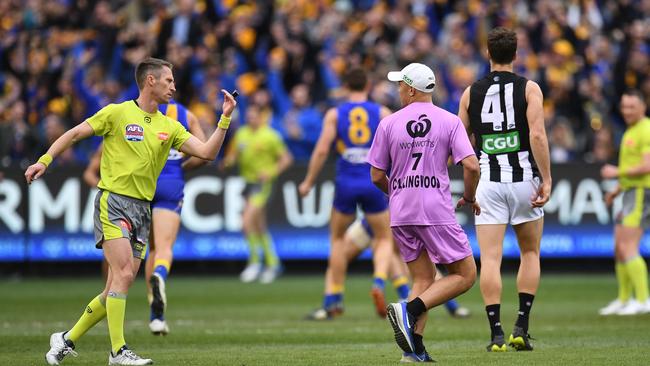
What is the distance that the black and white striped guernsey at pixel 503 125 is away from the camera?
10.8 meters

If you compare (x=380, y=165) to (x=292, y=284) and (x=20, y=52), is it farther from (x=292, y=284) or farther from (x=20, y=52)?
(x=20, y=52)

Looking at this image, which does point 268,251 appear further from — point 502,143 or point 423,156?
point 423,156

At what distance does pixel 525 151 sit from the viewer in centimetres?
1091

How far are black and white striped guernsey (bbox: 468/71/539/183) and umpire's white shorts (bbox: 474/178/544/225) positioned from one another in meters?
0.06

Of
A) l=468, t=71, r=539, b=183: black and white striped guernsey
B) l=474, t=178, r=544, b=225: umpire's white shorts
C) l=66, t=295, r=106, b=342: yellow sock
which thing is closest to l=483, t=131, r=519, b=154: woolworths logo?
Result: l=468, t=71, r=539, b=183: black and white striped guernsey

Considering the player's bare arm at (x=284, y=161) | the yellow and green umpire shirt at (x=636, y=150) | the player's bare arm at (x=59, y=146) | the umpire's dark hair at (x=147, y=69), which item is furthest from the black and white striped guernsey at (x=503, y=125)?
the player's bare arm at (x=284, y=161)

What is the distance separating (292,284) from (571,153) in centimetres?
626

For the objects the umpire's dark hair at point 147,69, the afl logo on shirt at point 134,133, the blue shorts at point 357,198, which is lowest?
the blue shorts at point 357,198

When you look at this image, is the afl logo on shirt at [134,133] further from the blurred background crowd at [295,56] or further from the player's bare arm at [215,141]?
the blurred background crowd at [295,56]

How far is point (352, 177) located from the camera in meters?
15.2

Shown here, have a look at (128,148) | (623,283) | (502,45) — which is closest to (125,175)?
(128,148)

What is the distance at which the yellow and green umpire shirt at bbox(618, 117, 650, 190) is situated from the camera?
1541 centimetres

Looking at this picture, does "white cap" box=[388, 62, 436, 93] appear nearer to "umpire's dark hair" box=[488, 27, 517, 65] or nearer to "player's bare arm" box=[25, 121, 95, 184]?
"umpire's dark hair" box=[488, 27, 517, 65]

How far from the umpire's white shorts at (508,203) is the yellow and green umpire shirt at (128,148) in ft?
9.51
